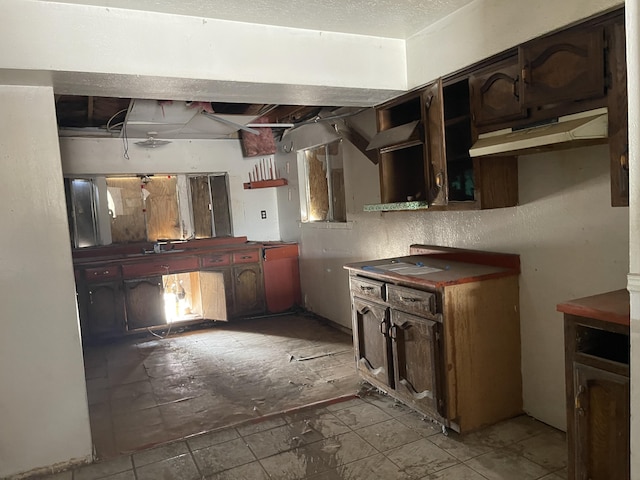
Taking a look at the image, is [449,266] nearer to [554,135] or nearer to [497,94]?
[497,94]

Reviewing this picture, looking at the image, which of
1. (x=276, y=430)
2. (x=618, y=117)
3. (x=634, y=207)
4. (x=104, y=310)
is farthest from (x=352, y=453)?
(x=104, y=310)

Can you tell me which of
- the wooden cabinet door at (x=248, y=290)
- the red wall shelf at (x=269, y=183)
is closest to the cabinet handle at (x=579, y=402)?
the wooden cabinet door at (x=248, y=290)

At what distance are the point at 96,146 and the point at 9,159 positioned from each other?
330 centimetres

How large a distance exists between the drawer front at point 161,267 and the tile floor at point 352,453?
9.26 ft

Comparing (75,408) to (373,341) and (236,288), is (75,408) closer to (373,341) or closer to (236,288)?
(373,341)

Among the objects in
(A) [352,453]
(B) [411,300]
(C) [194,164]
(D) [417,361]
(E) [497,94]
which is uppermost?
(C) [194,164]

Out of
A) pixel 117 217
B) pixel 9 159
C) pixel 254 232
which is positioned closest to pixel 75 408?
pixel 9 159

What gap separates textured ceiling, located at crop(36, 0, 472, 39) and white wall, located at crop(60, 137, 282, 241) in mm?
3576

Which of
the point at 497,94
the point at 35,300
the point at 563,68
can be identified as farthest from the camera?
the point at 35,300

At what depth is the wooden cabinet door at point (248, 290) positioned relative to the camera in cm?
562

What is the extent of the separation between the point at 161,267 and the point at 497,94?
4147mm

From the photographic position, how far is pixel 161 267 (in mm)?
5297

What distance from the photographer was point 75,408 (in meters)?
2.59

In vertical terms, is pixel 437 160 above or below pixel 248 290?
above
